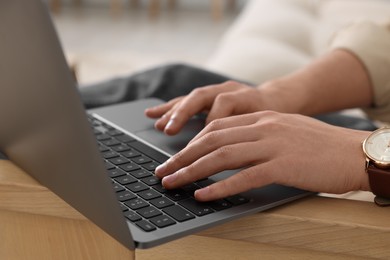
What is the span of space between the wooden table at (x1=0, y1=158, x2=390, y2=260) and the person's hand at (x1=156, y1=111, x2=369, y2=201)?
1.0 inches

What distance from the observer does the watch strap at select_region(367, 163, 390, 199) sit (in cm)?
72

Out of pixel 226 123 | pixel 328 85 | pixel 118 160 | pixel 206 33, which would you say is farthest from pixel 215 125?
pixel 206 33

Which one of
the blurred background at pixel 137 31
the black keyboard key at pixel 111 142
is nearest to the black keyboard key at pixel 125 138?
the black keyboard key at pixel 111 142

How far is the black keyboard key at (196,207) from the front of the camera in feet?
2.21

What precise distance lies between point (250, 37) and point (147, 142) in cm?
A: 115

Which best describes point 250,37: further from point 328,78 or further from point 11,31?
point 11,31

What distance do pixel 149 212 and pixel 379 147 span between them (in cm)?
23

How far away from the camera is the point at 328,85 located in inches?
45.4

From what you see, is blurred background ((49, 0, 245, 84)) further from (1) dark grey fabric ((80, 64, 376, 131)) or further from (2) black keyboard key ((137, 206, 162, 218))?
(2) black keyboard key ((137, 206, 162, 218))

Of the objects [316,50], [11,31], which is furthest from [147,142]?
[316,50]

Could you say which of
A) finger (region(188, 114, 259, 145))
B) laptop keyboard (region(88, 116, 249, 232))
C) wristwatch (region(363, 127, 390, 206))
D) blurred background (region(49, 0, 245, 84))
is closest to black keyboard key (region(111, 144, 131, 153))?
laptop keyboard (region(88, 116, 249, 232))

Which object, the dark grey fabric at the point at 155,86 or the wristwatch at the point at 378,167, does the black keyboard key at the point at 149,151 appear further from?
the dark grey fabric at the point at 155,86

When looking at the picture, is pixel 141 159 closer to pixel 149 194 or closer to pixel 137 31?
pixel 149 194

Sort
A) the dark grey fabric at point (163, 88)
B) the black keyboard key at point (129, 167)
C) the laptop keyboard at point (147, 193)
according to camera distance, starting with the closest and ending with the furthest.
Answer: the laptop keyboard at point (147, 193) → the black keyboard key at point (129, 167) → the dark grey fabric at point (163, 88)
